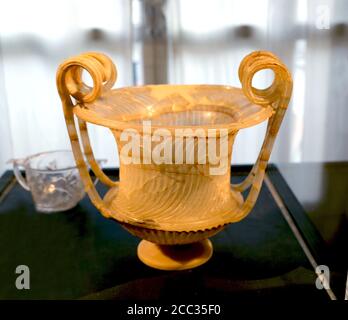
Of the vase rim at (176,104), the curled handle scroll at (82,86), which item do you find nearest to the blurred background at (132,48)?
the vase rim at (176,104)

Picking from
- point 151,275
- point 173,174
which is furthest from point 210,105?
point 151,275

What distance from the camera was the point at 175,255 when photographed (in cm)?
86

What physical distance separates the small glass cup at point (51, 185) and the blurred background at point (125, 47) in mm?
174

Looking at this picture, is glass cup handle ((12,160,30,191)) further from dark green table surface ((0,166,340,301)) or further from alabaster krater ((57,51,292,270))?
alabaster krater ((57,51,292,270))

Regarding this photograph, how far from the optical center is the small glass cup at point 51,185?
1.05 m

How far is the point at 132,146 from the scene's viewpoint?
744 millimetres

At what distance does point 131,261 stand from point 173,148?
26 cm

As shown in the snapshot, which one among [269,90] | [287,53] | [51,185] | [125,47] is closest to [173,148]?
[269,90]

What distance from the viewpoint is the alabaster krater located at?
71cm

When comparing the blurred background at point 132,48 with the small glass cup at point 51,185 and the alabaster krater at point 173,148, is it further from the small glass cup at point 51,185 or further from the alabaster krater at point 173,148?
the alabaster krater at point 173,148

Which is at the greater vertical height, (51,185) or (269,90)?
(269,90)

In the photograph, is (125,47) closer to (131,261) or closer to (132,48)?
(132,48)

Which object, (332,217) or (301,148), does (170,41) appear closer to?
(301,148)

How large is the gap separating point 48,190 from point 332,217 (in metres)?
0.57
